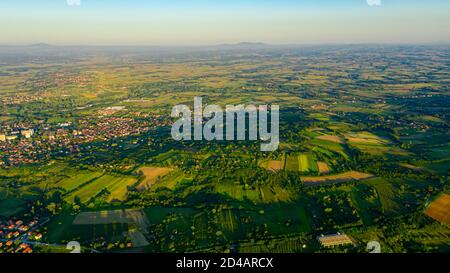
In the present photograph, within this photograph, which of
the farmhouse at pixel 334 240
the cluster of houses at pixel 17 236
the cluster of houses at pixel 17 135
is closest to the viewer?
the farmhouse at pixel 334 240

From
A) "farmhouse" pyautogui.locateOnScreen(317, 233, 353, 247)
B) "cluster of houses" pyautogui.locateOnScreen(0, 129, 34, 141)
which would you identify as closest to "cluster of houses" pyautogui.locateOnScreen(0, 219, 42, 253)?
"farmhouse" pyautogui.locateOnScreen(317, 233, 353, 247)

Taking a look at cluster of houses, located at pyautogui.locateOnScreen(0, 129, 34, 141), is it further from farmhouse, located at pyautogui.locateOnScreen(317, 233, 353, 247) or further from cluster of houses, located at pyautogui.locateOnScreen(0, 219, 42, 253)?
farmhouse, located at pyautogui.locateOnScreen(317, 233, 353, 247)

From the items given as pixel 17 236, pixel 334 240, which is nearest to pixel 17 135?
pixel 17 236

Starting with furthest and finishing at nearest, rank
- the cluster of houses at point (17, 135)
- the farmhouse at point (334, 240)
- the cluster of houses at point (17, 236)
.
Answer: the cluster of houses at point (17, 135)
the cluster of houses at point (17, 236)
the farmhouse at point (334, 240)

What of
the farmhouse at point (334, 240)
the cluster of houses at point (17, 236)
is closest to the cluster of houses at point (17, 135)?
the cluster of houses at point (17, 236)

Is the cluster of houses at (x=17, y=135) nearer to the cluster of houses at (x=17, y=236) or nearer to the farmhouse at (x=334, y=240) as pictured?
the cluster of houses at (x=17, y=236)

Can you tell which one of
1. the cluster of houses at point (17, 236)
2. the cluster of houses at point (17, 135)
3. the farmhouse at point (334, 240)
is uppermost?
the cluster of houses at point (17, 135)

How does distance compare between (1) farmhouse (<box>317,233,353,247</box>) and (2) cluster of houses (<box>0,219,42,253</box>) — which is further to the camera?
(2) cluster of houses (<box>0,219,42,253</box>)
